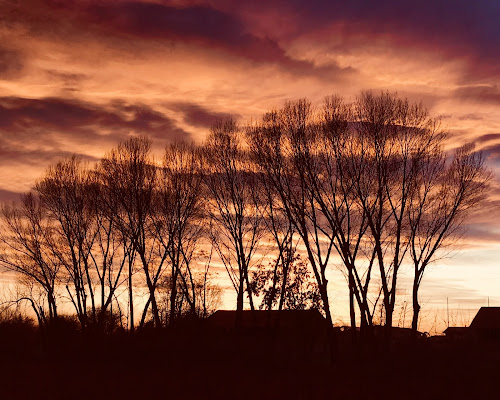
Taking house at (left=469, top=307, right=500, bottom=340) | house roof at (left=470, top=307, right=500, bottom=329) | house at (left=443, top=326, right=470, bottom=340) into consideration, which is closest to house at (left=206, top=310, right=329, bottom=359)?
house at (left=443, top=326, right=470, bottom=340)

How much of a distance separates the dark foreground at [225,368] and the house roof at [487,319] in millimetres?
36110

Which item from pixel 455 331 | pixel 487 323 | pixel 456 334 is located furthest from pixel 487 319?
pixel 455 331

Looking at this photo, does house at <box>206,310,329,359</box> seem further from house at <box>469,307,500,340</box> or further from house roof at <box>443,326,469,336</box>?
house at <box>469,307,500,340</box>

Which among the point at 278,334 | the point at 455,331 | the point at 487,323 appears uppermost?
the point at 487,323

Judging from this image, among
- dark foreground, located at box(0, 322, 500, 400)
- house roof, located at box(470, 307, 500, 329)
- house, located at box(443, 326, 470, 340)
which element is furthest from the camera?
house roof, located at box(470, 307, 500, 329)

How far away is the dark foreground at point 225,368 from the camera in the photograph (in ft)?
76.3

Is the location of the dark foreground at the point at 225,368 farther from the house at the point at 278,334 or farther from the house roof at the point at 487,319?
the house roof at the point at 487,319

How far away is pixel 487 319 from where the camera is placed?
7344 centimetres

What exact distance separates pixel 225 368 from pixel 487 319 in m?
52.6

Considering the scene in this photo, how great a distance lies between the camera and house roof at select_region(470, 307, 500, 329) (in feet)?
234

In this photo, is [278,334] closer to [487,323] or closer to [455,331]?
[455,331]

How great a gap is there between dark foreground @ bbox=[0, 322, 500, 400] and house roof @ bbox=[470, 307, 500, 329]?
1422 inches

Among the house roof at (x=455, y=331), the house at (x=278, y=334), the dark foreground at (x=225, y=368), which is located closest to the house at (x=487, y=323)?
the house roof at (x=455, y=331)

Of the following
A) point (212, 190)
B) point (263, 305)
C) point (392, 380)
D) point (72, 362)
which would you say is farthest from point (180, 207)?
point (392, 380)
